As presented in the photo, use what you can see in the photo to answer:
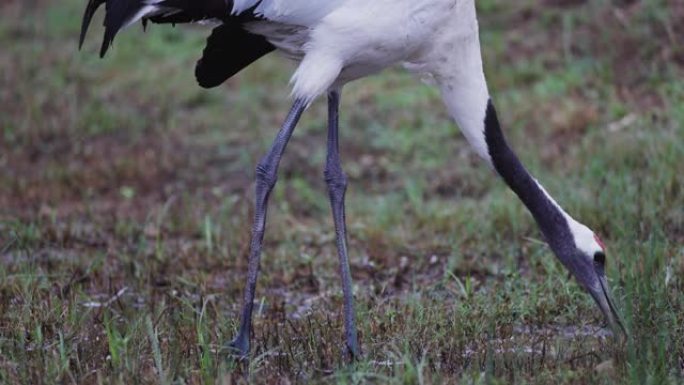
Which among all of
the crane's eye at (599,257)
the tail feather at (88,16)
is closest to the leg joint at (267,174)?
the tail feather at (88,16)

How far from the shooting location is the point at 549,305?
19.6 feet

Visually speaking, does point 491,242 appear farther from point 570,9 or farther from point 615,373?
Answer: point 570,9

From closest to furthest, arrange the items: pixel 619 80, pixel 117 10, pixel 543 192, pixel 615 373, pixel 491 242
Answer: pixel 615 373, pixel 117 10, pixel 543 192, pixel 491 242, pixel 619 80

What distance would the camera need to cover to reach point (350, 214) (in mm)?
8344

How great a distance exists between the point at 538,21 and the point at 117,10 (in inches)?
279

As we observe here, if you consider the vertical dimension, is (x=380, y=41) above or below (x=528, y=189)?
above

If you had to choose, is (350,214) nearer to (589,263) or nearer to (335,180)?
(335,180)

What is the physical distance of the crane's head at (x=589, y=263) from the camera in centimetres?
569

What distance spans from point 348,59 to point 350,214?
284cm

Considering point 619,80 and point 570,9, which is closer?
point 619,80

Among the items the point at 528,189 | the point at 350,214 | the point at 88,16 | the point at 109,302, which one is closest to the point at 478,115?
→ the point at 528,189

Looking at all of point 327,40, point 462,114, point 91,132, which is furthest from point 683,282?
point 91,132

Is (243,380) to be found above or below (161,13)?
below

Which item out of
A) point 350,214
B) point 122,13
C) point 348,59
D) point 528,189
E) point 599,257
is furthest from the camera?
point 350,214
